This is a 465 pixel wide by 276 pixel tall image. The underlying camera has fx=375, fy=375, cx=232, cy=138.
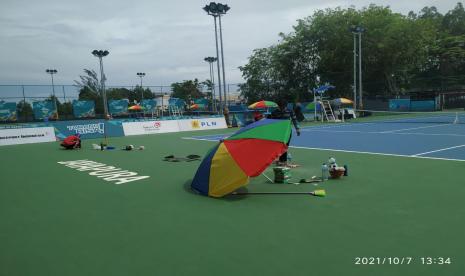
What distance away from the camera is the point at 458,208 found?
18.9ft

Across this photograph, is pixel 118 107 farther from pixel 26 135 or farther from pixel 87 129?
pixel 26 135

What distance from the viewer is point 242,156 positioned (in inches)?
268

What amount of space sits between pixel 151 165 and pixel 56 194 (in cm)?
377

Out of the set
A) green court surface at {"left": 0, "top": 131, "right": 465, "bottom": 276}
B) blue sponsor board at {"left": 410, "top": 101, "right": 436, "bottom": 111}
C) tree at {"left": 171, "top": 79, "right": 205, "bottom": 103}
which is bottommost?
green court surface at {"left": 0, "top": 131, "right": 465, "bottom": 276}

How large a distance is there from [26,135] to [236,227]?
19.2 meters

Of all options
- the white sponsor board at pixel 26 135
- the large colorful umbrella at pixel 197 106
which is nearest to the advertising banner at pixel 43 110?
the large colorful umbrella at pixel 197 106

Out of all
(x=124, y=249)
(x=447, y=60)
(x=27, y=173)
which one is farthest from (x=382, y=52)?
(x=124, y=249)

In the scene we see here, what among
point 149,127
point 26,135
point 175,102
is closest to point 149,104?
point 175,102

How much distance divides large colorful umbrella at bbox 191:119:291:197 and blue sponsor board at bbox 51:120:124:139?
1562cm

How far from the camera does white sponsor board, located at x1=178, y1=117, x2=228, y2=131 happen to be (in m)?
27.7

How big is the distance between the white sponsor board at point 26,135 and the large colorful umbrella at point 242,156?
17.0m

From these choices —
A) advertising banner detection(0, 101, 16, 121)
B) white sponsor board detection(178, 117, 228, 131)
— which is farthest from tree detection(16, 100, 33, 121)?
white sponsor board detection(178, 117, 228, 131)

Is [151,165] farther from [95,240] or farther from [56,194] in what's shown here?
[95,240]

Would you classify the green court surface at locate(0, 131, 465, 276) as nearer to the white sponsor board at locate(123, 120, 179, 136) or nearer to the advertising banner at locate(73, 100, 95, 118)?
the white sponsor board at locate(123, 120, 179, 136)
